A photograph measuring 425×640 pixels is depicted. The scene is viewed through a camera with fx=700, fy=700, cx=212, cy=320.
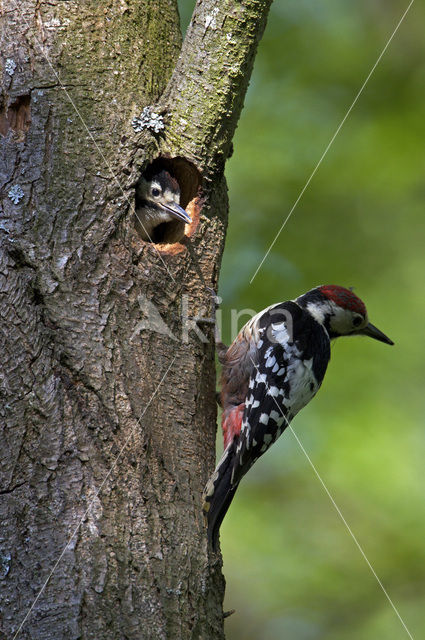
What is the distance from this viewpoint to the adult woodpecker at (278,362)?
11.9 feet

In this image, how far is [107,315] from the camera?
2604mm

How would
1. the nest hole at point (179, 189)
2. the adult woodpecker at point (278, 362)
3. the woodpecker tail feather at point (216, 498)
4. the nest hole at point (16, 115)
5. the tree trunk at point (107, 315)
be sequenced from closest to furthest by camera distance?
1. the tree trunk at point (107, 315)
2. the woodpecker tail feather at point (216, 498)
3. the nest hole at point (16, 115)
4. the nest hole at point (179, 189)
5. the adult woodpecker at point (278, 362)

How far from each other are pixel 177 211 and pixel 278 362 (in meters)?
1.12

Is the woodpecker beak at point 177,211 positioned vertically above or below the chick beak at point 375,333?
above

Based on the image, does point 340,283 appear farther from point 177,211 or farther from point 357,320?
point 177,211

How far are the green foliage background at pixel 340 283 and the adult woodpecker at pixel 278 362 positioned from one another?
32cm

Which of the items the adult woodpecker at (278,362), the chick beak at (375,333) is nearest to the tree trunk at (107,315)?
the adult woodpecker at (278,362)

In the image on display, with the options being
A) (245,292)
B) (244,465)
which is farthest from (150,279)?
(245,292)

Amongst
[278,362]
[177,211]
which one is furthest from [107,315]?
[278,362]

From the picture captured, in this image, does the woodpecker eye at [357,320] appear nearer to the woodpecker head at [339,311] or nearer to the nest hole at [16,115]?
the woodpecker head at [339,311]

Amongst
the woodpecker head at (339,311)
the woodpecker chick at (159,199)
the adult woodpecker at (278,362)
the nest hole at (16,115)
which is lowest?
the adult woodpecker at (278,362)

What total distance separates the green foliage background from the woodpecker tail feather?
56.2 inches

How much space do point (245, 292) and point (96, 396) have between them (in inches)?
86.6

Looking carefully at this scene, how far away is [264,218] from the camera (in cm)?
461
